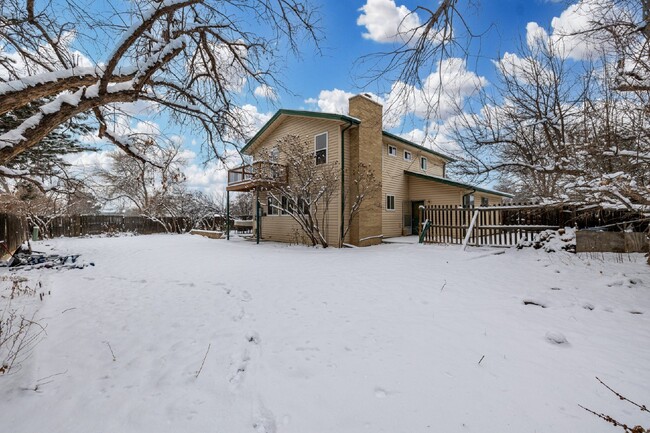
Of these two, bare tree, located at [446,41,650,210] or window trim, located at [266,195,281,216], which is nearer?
bare tree, located at [446,41,650,210]

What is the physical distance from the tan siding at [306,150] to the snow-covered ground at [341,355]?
266 inches

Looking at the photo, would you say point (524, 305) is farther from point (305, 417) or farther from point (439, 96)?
point (305, 417)

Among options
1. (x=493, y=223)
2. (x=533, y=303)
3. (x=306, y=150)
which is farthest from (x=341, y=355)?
(x=306, y=150)

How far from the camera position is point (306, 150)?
485 inches

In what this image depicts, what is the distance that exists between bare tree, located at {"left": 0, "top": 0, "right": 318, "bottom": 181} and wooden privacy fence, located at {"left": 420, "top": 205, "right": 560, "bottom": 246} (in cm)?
736

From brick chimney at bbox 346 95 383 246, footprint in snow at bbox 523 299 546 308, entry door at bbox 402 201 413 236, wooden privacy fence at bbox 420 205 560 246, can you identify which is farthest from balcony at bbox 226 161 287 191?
footprint in snow at bbox 523 299 546 308

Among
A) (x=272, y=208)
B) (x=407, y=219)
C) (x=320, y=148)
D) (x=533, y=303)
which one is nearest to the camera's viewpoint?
(x=533, y=303)

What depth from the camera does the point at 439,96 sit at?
3244 mm

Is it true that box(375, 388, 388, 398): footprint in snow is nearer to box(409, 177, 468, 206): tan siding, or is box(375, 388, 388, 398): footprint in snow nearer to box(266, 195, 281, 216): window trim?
box(266, 195, 281, 216): window trim

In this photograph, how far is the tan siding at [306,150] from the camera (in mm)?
12375

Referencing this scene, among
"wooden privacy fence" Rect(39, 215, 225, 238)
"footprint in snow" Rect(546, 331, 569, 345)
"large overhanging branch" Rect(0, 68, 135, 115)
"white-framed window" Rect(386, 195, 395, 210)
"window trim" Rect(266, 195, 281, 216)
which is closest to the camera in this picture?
"large overhanging branch" Rect(0, 68, 135, 115)

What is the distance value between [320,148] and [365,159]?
2244 millimetres

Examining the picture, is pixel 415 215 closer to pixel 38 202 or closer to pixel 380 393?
pixel 380 393

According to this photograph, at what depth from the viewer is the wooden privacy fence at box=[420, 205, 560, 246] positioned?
863 cm
